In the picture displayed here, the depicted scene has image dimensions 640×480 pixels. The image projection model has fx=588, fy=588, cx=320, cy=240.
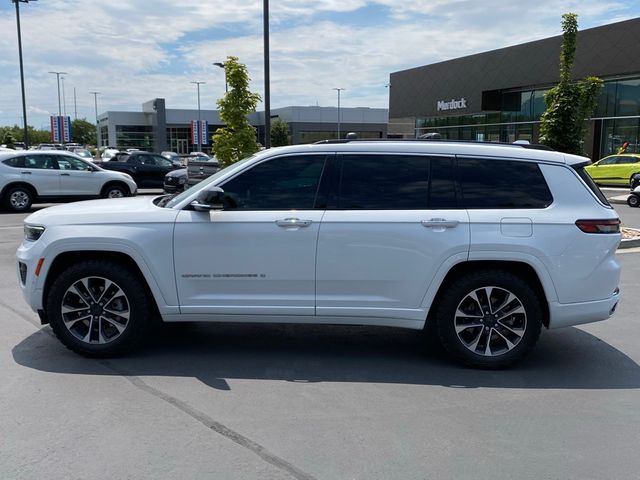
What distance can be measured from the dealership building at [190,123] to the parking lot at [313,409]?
247ft

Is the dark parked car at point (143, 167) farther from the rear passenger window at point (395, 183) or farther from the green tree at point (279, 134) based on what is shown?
the green tree at point (279, 134)

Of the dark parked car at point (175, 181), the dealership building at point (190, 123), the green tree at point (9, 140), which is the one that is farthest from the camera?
the dealership building at point (190, 123)

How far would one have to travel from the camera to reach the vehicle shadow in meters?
4.75

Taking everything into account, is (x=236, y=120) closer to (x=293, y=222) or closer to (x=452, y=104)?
(x=293, y=222)

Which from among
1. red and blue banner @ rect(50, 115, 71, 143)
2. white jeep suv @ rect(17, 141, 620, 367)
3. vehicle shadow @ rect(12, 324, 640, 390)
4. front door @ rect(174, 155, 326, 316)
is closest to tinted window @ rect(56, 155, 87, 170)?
vehicle shadow @ rect(12, 324, 640, 390)

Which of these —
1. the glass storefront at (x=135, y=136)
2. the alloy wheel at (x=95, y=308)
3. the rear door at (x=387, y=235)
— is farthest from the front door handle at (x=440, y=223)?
the glass storefront at (x=135, y=136)

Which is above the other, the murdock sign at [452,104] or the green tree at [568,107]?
the murdock sign at [452,104]

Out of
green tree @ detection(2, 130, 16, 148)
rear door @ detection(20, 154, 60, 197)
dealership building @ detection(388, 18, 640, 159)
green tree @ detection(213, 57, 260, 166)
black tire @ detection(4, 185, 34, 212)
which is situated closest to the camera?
green tree @ detection(213, 57, 260, 166)

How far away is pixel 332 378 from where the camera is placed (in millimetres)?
4730

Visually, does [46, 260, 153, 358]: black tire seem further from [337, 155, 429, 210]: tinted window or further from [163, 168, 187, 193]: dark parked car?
[163, 168, 187, 193]: dark parked car

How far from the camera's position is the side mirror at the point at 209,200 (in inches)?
188

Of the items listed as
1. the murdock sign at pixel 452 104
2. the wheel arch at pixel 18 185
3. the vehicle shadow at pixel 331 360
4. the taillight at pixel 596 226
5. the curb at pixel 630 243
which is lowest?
the vehicle shadow at pixel 331 360

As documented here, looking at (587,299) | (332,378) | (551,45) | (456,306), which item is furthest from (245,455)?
(551,45)

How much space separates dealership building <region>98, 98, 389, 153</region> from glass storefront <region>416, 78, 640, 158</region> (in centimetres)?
3535
